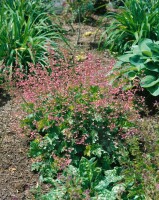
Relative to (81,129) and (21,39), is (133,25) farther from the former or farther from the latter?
(81,129)

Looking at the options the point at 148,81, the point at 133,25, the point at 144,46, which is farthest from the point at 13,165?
the point at 133,25

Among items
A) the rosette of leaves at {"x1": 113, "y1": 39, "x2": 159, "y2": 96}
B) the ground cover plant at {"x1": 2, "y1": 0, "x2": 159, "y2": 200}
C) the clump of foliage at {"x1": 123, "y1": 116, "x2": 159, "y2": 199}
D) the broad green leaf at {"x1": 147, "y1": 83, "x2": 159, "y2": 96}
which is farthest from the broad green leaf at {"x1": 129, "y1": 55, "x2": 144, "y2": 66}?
the clump of foliage at {"x1": 123, "y1": 116, "x2": 159, "y2": 199}

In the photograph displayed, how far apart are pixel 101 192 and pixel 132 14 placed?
10.9ft

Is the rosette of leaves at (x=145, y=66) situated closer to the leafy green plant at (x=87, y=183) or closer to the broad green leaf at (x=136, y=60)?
the broad green leaf at (x=136, y=60)

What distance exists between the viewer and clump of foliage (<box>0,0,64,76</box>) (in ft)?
20.9

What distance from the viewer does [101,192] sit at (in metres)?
4.27

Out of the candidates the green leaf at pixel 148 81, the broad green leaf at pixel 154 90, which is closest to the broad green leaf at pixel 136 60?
the green leaf at pixel 148 81

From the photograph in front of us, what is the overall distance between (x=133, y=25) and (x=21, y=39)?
1.55 m

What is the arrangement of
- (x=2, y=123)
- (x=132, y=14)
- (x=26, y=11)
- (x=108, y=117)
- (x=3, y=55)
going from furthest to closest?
(x=26, y=11)
(x=132, y=14)
(x=3, y=55)
(x=2, y=123)
(x=108, y=117)

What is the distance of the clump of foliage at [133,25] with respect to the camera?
6.68 m

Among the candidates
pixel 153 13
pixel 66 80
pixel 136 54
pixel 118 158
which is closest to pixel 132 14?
pixel 153 13

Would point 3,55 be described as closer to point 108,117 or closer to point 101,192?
point 108,117

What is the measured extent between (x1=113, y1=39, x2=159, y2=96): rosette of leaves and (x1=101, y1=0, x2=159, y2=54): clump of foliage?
875 millimetres

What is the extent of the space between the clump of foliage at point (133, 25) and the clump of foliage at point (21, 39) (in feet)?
2.69
